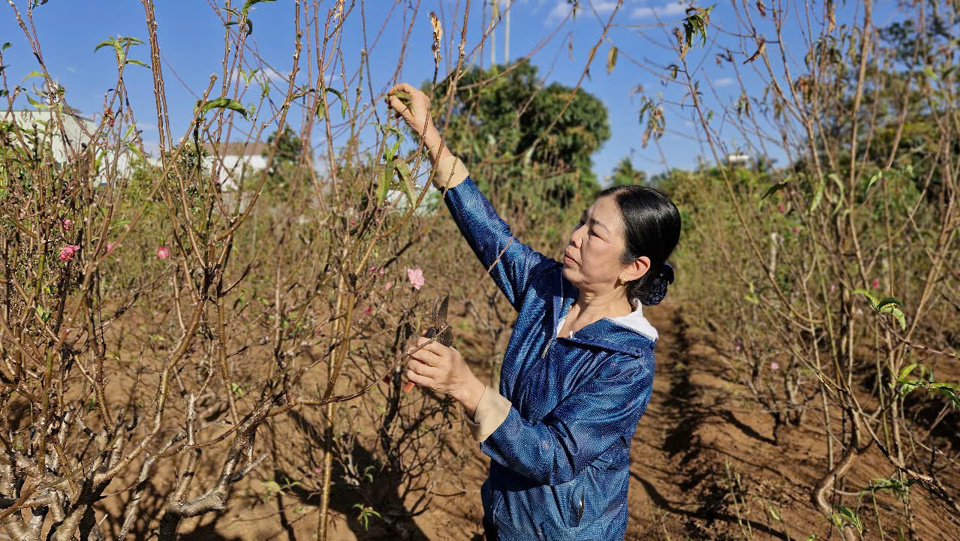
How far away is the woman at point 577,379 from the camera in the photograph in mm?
1262

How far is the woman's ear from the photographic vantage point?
155 centimetres

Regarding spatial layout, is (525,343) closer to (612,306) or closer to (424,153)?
(612,306)

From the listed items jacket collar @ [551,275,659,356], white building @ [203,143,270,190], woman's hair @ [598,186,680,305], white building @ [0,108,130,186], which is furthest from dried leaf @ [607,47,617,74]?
white building @ [0,108,130,186]

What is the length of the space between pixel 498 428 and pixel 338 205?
589mm

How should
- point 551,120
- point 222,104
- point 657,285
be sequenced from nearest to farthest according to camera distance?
1. point 222,104
2. point 657,285
3. point 551,120

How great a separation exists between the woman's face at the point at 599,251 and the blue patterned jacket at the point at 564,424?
4.2 inches

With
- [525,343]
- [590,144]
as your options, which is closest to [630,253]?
[525,343]

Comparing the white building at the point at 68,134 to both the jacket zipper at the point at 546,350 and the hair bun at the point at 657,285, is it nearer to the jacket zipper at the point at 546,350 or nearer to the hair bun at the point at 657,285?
the jacket zipper at the point at 546,350

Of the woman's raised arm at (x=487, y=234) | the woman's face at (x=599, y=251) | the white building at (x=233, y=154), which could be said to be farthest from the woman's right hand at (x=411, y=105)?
the woman's face at (x=599, y=251)

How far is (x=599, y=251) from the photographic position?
1.51 metres

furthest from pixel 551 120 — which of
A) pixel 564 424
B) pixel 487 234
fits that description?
pixel 564 424

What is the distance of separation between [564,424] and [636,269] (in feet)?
1.49

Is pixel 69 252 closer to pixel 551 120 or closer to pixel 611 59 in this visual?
pixel 611 59

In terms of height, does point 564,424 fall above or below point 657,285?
below
